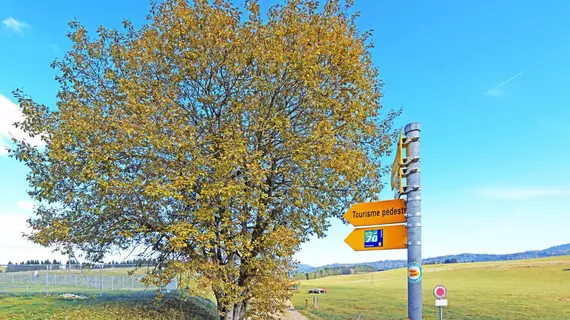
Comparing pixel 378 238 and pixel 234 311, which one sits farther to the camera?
pixel 234 311

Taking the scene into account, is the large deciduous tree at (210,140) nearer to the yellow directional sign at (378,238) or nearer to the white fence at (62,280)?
the yellow directional sign at (378,238)

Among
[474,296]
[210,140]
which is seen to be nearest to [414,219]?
[210,140]

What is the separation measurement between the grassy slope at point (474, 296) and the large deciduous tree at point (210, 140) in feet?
83.7

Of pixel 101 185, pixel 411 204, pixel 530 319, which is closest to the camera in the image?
pixel 411 204

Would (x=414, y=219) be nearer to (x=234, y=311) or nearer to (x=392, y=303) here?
(x=234, y=311)

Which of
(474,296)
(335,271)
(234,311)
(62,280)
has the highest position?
(234,311)

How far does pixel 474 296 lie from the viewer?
69.1 metres

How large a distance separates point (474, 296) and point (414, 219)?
73987mm

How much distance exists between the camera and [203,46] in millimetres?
12688

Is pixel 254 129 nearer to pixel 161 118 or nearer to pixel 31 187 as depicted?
pixel 161 118

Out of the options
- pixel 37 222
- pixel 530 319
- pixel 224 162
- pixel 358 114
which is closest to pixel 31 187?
pixel 37 222

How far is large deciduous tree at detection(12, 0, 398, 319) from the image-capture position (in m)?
11.5

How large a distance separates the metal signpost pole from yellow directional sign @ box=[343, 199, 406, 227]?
0.87 ft

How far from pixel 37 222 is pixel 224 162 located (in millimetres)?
7318
